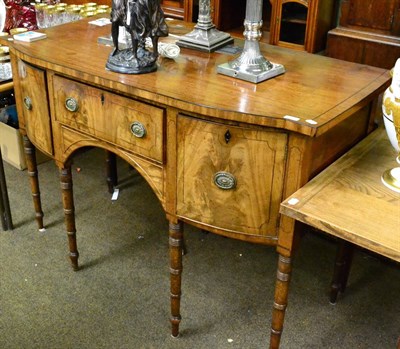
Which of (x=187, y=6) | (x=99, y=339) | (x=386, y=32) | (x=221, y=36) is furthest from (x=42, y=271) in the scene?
(x=386, y=32)

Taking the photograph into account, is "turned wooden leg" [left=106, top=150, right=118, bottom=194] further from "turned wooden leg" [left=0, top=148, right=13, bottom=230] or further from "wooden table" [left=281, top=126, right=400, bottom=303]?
"wooden table" [left=281, top=126, right=400, bottom=303]

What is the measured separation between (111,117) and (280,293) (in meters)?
0.67

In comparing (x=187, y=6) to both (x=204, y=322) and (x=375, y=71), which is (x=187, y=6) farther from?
(x=204, y=322)

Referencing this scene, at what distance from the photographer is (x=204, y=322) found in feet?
6.12

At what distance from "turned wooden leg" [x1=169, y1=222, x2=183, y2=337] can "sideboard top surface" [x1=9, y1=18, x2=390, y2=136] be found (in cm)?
39

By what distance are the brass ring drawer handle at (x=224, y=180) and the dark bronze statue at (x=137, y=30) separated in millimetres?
387

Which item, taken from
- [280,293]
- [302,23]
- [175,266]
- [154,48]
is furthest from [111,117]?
[302,23]

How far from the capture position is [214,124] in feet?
4.42

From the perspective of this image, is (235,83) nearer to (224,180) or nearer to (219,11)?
(224,180)

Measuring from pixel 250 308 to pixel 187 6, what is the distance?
1352 mm

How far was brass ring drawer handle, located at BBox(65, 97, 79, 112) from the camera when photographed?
5.45ft

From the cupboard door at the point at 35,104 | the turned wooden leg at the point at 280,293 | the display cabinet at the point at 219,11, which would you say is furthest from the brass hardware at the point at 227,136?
the display cabinet at the point at 219,11

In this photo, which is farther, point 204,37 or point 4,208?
point 4,208

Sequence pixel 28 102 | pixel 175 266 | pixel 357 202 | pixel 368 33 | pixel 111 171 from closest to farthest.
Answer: pixel 357 202
pixel 175 266
pixel 28 102
pixel 368 33
pixel 111 171
